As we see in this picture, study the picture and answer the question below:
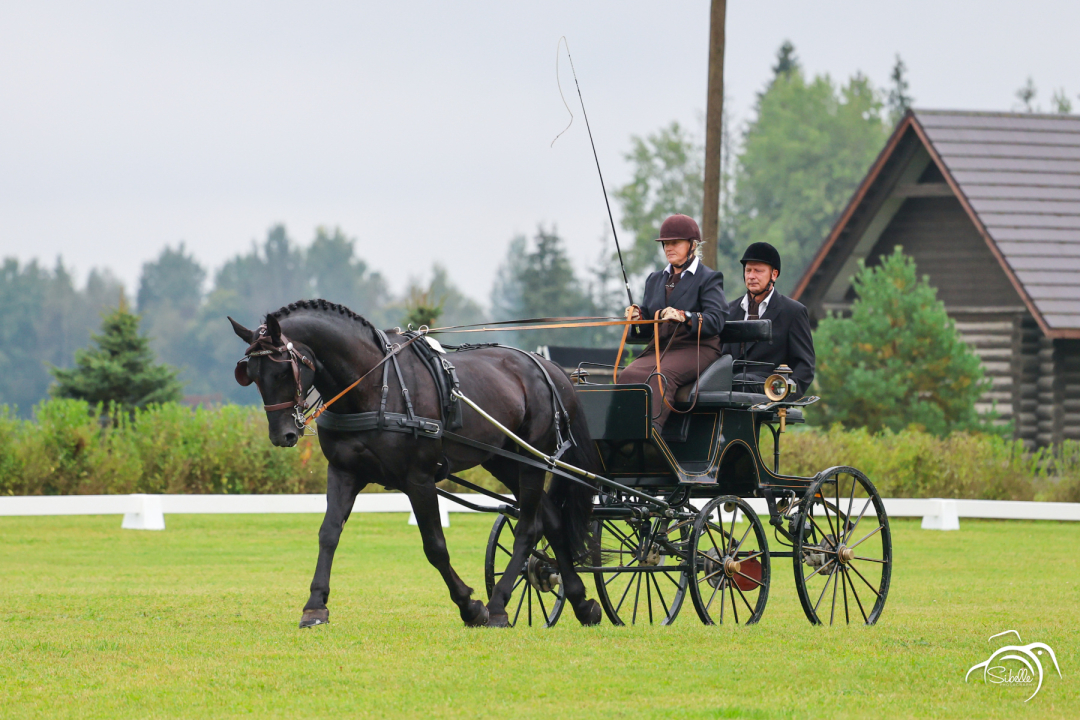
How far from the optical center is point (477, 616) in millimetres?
9266

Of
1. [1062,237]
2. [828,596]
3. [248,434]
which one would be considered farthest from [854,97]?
[828,596]

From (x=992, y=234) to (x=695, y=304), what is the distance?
19002mm

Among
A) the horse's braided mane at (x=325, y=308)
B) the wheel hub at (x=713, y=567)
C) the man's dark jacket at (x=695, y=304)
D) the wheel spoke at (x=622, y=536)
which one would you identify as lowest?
the wheel hub at (x=713, y=567)

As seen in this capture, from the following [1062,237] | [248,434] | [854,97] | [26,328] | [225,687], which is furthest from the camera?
[26,328]

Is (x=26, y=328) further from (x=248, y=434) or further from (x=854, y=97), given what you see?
(x=248, y=434)

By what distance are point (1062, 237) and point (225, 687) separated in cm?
2396

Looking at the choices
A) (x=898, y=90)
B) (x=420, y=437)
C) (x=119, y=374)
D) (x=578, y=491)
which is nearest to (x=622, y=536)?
(x=578, y=491)

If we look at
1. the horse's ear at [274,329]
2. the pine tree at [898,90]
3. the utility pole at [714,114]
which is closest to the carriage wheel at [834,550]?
the horse's ear at [274,329]

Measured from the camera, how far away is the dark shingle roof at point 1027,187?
26953 mm

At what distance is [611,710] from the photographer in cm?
650

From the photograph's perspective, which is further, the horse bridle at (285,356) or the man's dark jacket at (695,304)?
the man's dark jacket at (695,304)

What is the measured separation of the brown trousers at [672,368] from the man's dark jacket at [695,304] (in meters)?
0.02

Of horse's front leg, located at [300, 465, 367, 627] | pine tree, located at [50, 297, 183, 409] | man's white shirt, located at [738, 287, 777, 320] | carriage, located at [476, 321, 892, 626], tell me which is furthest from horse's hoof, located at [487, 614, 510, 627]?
pine tree, located at [50, 297, 183, 409]

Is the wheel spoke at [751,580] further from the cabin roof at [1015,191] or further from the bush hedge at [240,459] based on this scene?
the cabin roof at [1015,191]
